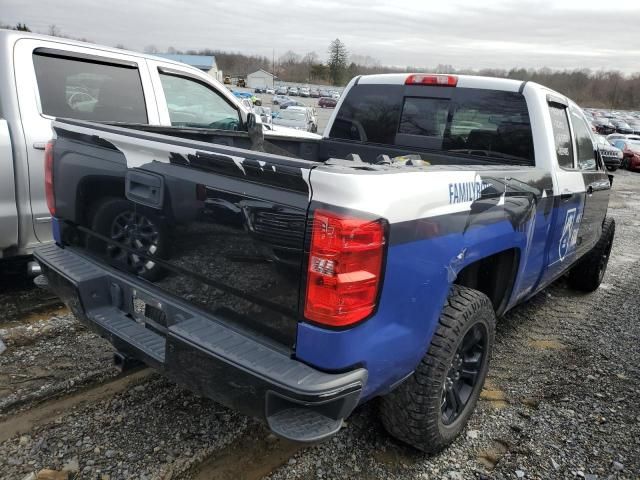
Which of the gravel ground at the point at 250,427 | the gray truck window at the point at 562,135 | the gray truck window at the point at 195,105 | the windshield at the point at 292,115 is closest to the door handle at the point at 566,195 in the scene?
the gray truck window at the point at 562,135

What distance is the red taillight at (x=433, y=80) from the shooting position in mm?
3742

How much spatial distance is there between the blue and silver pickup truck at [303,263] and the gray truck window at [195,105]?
72.6 inches

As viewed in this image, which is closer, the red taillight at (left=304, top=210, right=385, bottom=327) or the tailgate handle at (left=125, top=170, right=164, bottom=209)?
the red taillight at (left=304, top=210, right=385, bottom=327)

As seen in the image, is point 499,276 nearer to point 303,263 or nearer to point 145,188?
point 303,263

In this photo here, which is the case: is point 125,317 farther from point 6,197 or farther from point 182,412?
point 6,197

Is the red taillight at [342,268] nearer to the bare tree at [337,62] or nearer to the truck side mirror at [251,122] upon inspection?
the truck side mirror at [251,122]

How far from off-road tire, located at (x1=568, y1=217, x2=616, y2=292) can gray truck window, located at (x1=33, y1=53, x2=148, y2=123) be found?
15.2 ft

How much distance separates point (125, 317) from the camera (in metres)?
2.51

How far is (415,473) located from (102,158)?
2.22 metres

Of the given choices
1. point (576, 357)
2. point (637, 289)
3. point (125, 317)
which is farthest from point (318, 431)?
point (637, 289)

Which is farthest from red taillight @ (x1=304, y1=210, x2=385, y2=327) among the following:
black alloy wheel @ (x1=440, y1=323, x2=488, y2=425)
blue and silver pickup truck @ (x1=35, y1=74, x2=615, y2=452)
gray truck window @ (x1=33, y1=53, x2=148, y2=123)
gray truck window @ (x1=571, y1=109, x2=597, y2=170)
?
gray truck window @ (x1=33, y1=53, x2=148, y2=123)

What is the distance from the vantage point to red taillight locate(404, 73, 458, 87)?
12.3 feet

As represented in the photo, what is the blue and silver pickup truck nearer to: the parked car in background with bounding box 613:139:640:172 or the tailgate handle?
the tailgate handle

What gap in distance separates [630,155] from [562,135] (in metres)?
20.9
